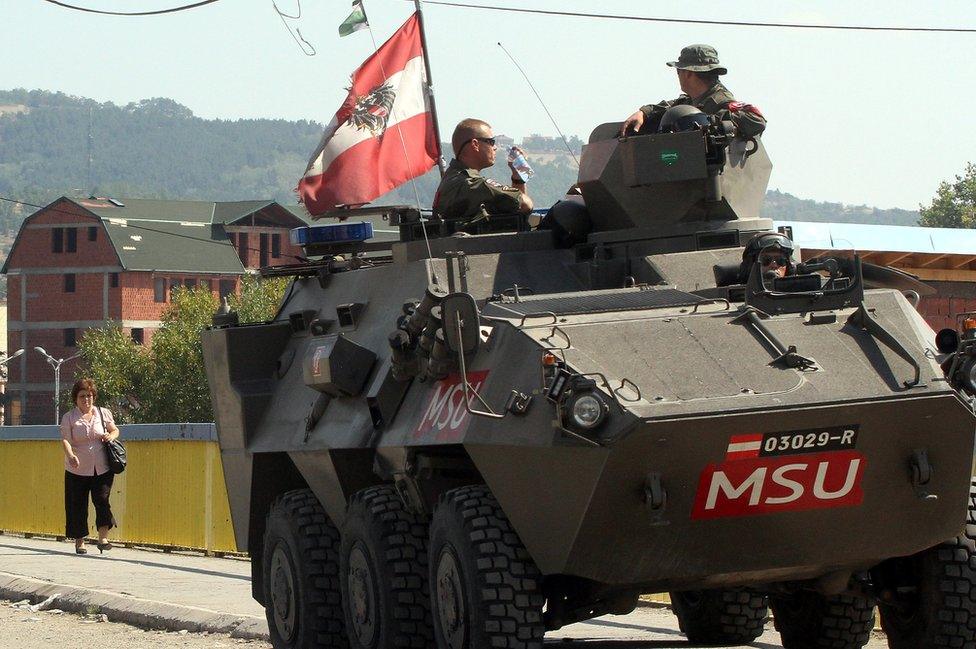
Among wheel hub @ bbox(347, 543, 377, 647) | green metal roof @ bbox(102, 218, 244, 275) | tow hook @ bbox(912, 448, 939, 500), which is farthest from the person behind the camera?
green metal roof @ bbox(102, 218, 244, 275)

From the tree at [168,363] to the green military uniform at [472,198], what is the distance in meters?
63.2

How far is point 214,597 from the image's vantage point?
13492 mm

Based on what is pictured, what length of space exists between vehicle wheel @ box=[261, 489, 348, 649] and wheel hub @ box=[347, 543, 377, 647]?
1.94ft

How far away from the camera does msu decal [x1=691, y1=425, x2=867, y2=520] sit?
8.05 meters

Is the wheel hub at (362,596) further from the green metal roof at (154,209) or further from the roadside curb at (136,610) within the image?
the green metal roof at (154,209)

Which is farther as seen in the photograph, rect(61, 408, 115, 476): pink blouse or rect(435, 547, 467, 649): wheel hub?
rect(61, 408, 115, 476): pink blouse

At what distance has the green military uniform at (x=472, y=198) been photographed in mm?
11008

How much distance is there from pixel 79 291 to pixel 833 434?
94085 mm

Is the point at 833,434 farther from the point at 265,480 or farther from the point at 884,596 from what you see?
the point at 265,480

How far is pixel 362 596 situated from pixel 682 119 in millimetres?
3092

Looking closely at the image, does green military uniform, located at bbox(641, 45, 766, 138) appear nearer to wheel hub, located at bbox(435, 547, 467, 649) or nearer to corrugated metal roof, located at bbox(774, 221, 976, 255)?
wheel hub, located at bbox(435, 547, 467, 649)

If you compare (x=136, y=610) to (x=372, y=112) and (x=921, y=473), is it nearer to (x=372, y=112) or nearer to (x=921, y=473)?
(x=372, y=112)

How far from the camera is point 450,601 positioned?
28.6 feet

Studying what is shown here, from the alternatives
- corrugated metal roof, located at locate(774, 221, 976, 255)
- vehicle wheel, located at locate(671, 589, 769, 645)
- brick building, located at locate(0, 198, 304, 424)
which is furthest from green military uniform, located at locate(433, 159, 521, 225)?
brick building, located at locate(0, 198, 304, 424)
